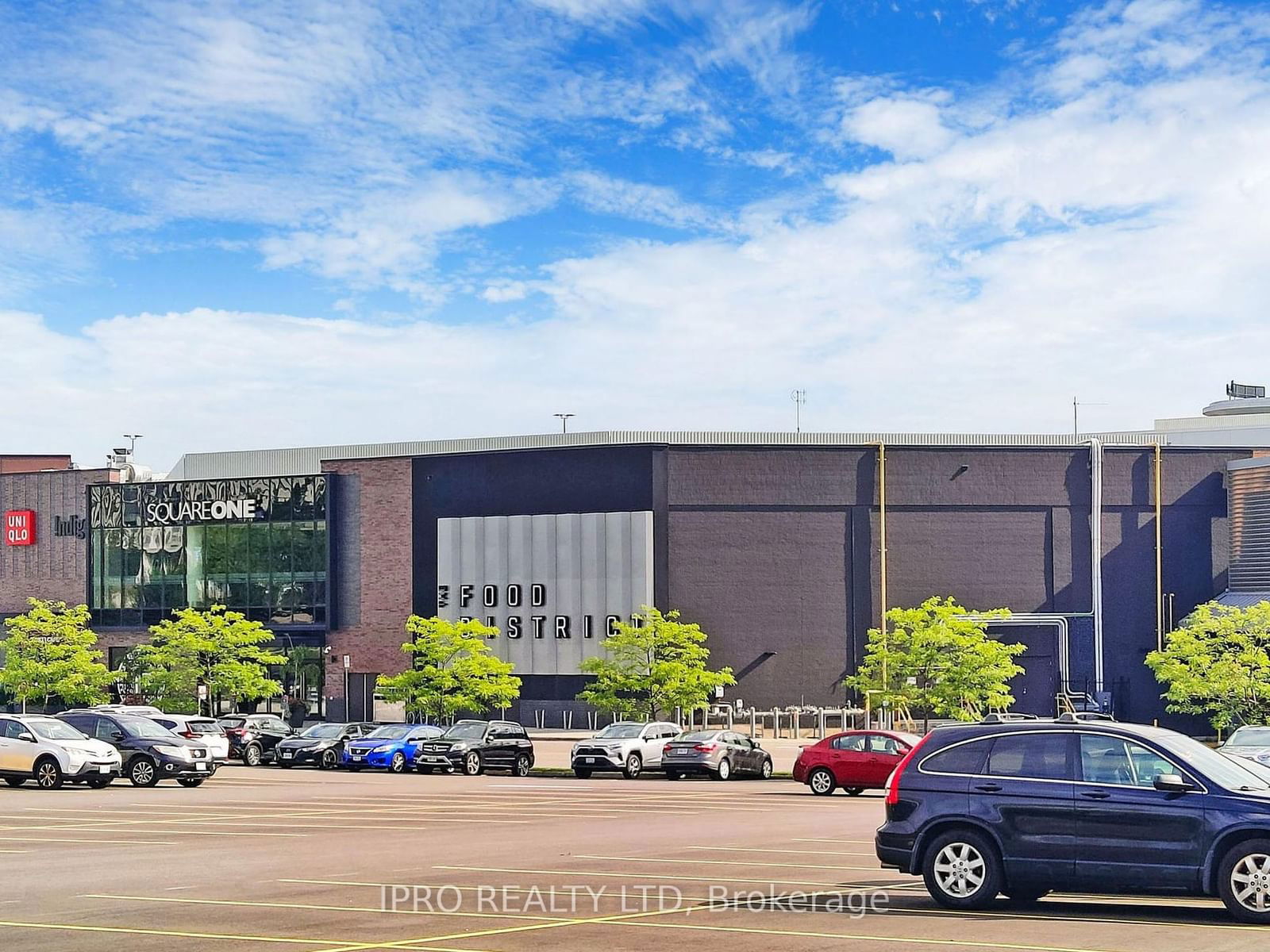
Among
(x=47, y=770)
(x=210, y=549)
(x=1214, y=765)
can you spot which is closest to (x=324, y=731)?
(x=47, y=770)

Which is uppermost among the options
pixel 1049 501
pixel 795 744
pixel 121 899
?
pixel 1049 501

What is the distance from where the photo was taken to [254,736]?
50969 mm

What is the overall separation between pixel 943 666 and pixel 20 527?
4845 centimetres

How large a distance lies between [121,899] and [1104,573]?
189ft

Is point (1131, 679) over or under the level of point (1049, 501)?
under

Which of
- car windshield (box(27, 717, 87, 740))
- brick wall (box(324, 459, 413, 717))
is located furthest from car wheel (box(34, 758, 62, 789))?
brick wall (box(324, 459, 413, 717))

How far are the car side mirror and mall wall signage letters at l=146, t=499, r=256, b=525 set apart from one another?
6522 centimetres

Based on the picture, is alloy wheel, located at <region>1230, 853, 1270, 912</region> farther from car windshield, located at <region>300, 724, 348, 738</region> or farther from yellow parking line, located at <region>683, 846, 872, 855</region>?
car windshield, located at <region>300, 724, 348, 738</region>

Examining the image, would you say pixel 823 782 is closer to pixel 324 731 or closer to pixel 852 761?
pixel 852 761

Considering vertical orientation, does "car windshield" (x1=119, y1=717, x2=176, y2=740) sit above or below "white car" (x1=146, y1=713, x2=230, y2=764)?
above

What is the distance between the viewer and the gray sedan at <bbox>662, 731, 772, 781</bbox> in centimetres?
4394

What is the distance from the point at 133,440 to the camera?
91375 millimetres

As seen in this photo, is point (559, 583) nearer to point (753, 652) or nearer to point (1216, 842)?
point (753, 652)

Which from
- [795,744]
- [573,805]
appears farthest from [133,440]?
[573,805]
